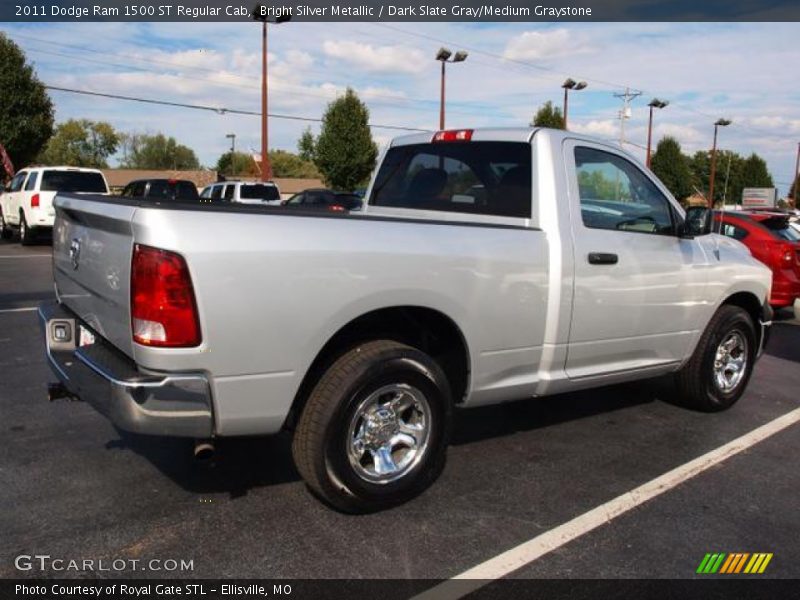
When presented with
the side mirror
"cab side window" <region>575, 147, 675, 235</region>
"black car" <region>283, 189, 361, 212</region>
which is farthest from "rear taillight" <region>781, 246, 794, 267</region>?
"black car" <region>283, 189, 361, 212</region>

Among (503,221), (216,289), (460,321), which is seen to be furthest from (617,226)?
(216,289)

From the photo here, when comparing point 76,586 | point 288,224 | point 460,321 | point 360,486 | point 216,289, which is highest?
point 288,224

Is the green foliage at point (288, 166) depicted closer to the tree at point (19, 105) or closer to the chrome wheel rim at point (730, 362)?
the tree at point (19, 105)

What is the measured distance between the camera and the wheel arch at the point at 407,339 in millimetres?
3287

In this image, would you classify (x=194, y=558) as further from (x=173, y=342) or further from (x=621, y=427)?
(x=621, y=427)

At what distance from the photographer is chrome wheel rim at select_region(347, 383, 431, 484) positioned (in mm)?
3340

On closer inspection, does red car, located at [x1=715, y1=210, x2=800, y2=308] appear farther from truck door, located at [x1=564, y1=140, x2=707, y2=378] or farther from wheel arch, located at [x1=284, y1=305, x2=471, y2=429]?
wheel arch, located at [x1=284, y1=305, x2=471, y2=429]

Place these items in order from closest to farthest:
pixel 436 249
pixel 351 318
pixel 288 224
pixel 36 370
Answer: pixel 288 224
pixel 351 318
pixel 436 249
pixel 36 370

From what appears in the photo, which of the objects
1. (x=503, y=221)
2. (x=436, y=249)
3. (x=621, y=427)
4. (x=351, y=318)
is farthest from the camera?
(x=621, y=427)

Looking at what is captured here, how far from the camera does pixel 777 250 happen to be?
9.41 m

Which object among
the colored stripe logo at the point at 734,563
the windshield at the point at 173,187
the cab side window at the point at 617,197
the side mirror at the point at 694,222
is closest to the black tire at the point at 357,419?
the colored stripe logo at the point at 734,563

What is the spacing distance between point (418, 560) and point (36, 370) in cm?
418

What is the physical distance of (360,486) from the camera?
3.29 meters

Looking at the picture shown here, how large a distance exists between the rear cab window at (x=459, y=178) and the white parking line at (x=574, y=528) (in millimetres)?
1652
